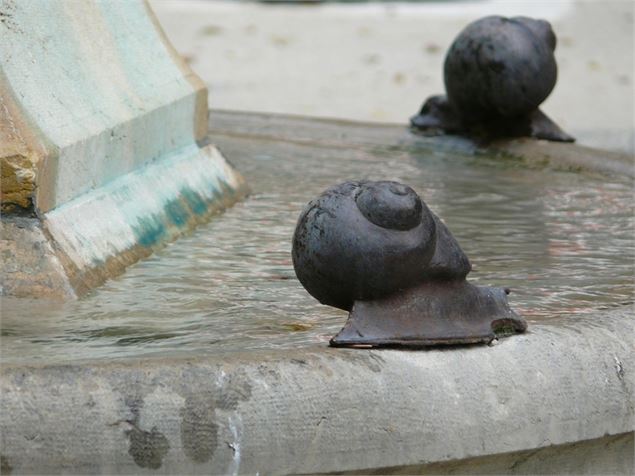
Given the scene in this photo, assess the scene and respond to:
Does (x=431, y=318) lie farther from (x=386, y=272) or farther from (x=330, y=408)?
(x=330, y=408)

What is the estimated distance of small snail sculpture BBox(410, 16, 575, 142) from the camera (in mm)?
5242

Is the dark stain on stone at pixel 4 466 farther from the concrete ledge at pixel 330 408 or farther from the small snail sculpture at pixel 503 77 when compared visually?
the small snail sculpture at pixel 503 77

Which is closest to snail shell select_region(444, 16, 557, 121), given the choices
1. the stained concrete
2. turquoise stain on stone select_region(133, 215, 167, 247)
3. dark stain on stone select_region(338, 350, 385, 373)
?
the stained concrete

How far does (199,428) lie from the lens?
2.19 meters

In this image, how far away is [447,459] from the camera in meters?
2.38

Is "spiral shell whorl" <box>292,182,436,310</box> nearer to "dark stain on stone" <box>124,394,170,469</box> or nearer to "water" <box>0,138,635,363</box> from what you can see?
"water" <box>0,138,635,363</box>

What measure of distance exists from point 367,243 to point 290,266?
0.90 meters

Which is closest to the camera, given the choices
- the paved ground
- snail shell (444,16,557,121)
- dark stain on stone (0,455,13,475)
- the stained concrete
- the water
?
dark stain on stone (0,455,13,475)

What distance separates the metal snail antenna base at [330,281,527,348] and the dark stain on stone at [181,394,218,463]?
1.07 ft

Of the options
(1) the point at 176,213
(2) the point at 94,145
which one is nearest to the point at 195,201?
(1) the point at 176,213

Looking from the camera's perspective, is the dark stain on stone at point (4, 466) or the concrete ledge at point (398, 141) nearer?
the dark stain on stone at point (4, 466)

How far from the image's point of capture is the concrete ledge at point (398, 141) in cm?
501

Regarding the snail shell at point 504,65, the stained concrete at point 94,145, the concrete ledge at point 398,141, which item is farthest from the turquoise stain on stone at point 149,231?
the snail shell at point 504,65

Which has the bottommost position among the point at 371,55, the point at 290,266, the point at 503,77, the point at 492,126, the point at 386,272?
the point at 371,55
